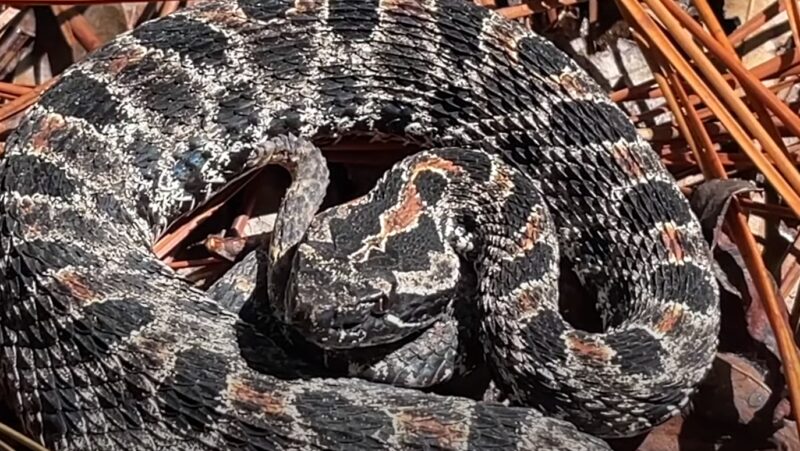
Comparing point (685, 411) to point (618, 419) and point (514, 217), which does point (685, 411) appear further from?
point (514, 217)

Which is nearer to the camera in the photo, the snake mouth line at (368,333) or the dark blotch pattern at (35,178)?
the snake mouth line at (368,333)

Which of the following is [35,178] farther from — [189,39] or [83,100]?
[189,39]

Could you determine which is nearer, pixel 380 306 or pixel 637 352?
pixel 380 306

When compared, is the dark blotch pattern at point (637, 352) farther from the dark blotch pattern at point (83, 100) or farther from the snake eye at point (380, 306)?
the dark blotch pattern at point (83, 100)

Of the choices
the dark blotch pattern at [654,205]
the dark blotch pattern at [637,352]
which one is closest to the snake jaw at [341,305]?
the dark blotch pattern at [637,352]

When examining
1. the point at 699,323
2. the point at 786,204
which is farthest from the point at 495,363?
the point at 786,204

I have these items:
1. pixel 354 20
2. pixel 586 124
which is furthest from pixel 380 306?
pixel 354 20
